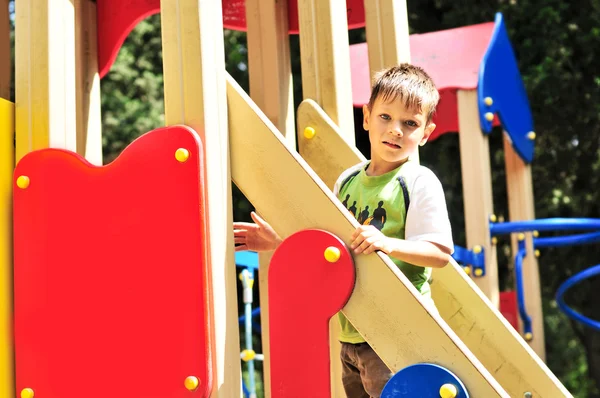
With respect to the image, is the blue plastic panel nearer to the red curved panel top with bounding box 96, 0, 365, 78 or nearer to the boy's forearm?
the red curved panel top with bounding box 96, 0, 365, 78

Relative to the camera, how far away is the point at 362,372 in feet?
7.69

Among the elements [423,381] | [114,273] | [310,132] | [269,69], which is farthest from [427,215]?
[269,69]

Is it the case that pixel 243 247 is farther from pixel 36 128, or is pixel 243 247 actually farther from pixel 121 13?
pixel 121 13

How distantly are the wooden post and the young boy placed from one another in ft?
1.57

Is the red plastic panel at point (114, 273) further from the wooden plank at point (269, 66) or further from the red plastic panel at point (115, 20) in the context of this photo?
the wooden plank at point (269, 66)

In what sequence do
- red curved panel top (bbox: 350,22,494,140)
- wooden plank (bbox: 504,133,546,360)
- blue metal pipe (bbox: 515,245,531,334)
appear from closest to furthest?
red curved panel top (bbox: 350,22,494,140) < blue metal pipe (bbox: 515,245,531,334) < wooden plank (bbox: 504,133,546,360)

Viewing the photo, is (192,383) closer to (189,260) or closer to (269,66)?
(189,260)

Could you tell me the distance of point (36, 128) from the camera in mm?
2383

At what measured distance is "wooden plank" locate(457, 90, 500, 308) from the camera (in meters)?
5.24

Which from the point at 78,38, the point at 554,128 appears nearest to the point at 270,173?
the point at 78,38

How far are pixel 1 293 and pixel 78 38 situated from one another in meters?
0.94

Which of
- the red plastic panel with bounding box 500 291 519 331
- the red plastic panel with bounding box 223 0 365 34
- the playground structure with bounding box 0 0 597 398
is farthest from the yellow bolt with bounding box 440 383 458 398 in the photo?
the red plastic panel with bounding box 500 291 519 331

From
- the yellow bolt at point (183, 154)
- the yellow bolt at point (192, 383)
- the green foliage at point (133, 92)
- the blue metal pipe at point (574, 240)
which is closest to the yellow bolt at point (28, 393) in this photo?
the yellow bolt at point (192, 383)

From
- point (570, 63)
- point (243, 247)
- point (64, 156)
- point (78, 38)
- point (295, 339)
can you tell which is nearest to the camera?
point (295, 339)
